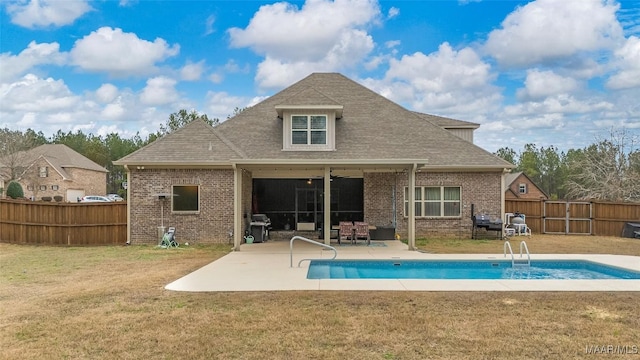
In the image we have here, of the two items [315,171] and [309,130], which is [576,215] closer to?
[315,171]

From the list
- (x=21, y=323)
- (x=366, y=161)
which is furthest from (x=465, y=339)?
(x=366, y=161)

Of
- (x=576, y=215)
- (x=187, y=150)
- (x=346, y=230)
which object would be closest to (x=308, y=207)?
(x=346, y=230)

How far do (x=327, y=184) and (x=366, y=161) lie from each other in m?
1.74

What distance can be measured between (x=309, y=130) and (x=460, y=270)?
9.08 metres

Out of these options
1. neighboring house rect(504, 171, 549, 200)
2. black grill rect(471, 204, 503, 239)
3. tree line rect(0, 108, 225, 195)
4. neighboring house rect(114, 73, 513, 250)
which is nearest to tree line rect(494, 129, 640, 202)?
neighboring house rect(504, 171, 549, 200)

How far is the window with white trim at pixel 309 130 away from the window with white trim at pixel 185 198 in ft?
14.5

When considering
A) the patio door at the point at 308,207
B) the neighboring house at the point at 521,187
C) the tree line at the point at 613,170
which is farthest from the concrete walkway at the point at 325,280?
the neighboring house at the point at 521,187

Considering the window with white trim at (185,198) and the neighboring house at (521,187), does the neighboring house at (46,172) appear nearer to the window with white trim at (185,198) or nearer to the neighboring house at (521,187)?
the window with white trim at (185,198)

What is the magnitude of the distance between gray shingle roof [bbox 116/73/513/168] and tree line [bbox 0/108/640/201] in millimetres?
7339

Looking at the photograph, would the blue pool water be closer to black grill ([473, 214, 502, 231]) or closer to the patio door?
black grill ([473, 214, 502, 231])

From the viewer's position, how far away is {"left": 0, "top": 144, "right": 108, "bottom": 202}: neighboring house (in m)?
44.1

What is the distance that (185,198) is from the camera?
16.8 metres

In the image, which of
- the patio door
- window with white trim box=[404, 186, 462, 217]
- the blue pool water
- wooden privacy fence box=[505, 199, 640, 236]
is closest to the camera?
the blue pool water

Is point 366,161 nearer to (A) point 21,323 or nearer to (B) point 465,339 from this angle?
(B) point 465,339
